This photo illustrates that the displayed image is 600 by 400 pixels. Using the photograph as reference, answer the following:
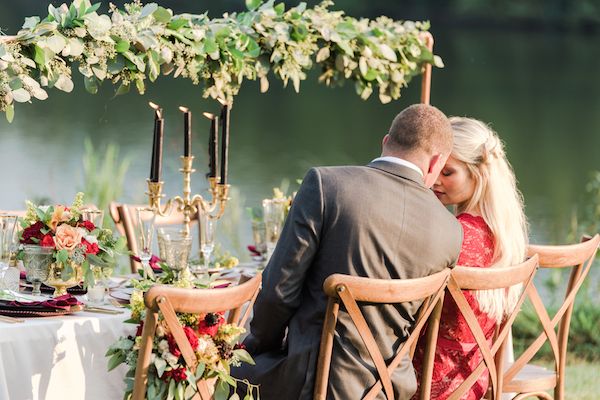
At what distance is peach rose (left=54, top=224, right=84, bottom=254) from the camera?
9.68 feet

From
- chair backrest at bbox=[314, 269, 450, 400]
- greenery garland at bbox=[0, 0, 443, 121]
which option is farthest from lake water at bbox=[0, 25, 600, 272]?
chair backrest at bbox=[314, 269, 450, 400]

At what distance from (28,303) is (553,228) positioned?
20.8 ft

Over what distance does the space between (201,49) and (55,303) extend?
116 cm

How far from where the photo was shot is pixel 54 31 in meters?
3.22

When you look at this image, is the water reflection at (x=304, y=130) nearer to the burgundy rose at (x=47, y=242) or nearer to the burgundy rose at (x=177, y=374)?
the burgundy rose at (x=47, y=242)

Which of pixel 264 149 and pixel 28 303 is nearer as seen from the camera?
pixel 28 303

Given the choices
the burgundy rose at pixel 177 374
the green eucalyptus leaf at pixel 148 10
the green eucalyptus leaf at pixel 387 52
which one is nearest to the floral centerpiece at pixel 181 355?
the burgundy rose at pixel 177 374

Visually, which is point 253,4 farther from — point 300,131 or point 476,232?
point 300,131

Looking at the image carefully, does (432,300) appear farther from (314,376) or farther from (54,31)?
(54,31)

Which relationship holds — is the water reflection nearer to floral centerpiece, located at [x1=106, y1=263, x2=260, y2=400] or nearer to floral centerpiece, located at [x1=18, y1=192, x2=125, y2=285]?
floral centerpiece, located at [x1=18, y1=192, x2=125, y2=285]

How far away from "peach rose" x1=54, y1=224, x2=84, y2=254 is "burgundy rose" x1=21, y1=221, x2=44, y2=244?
67 mm

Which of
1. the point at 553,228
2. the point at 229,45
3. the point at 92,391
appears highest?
the point at 229,45

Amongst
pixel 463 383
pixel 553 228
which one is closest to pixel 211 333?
pixel 463 383

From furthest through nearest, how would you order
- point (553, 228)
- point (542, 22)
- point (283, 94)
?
point (542, 22) → point (283, 94) → point (553, 228)
